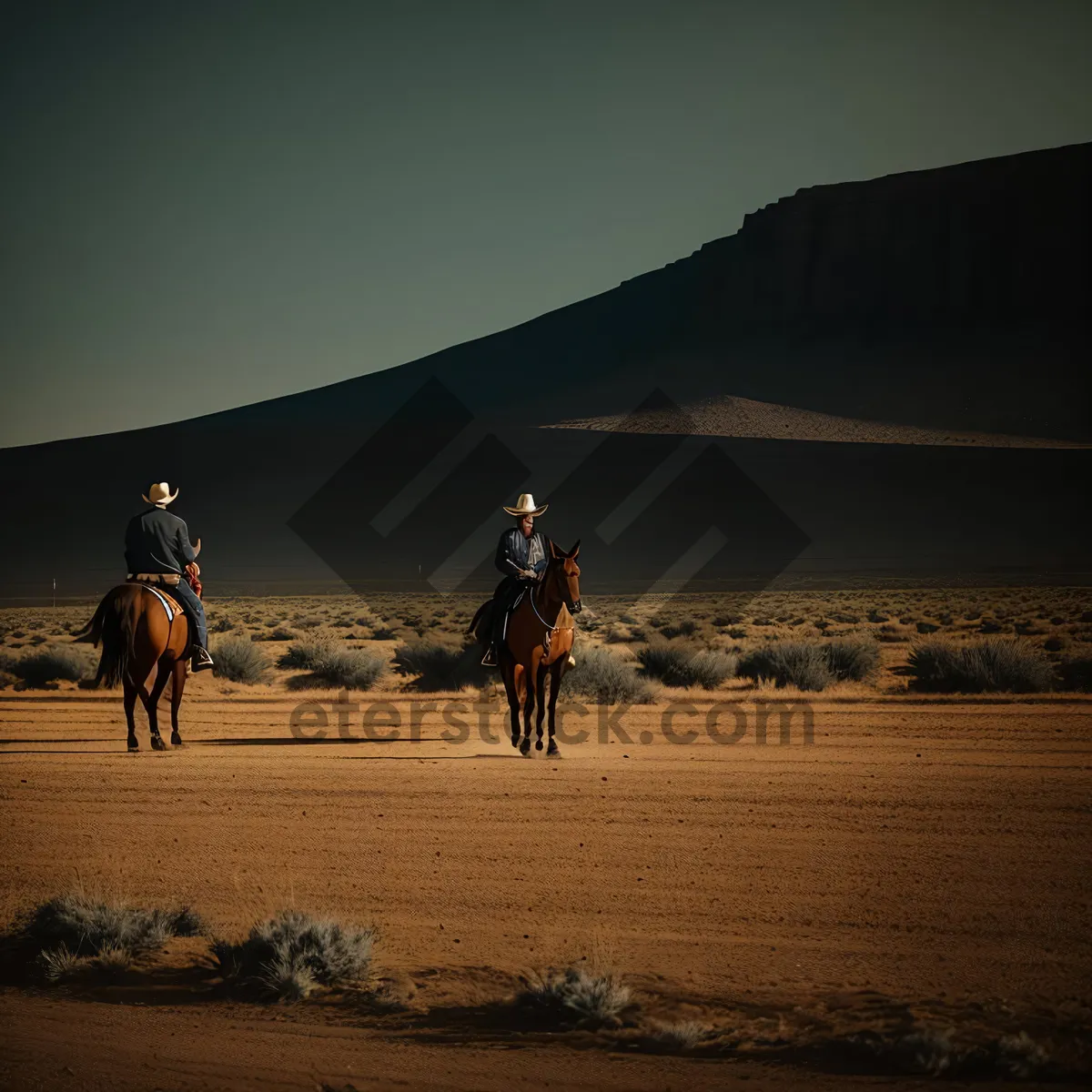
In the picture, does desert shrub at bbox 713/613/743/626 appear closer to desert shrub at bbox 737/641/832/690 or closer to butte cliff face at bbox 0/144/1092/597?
desert shrub at bbox 737/641/832/690

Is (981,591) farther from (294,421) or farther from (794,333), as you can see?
(294,421)

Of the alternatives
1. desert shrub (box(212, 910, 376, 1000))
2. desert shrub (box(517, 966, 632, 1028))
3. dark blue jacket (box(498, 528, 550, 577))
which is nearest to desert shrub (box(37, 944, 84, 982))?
desert shrub (box(212, 910, 376, 1000))

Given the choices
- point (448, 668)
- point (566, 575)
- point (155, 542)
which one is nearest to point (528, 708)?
point (566, 575)

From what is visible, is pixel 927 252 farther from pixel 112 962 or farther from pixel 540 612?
pixel 112 962

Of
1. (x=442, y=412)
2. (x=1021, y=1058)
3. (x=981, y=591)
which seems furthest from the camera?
(x=442, y=412)

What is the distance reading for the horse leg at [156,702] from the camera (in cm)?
1260

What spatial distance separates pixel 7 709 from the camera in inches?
671

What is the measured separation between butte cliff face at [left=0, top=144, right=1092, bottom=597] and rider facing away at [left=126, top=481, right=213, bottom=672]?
173 feet

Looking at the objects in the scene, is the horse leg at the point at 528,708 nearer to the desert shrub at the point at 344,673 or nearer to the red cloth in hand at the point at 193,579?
the red cloth in hand at the point at 193,579

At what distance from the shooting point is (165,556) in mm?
12930

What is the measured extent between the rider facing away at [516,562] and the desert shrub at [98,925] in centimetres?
660

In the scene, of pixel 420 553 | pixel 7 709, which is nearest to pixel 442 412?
pixel 420 553

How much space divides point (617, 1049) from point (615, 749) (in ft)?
24.4

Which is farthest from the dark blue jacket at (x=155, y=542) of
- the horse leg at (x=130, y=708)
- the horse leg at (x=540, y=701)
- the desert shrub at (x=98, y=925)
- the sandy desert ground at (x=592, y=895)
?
the desert shrub at (x=98, y=925)
